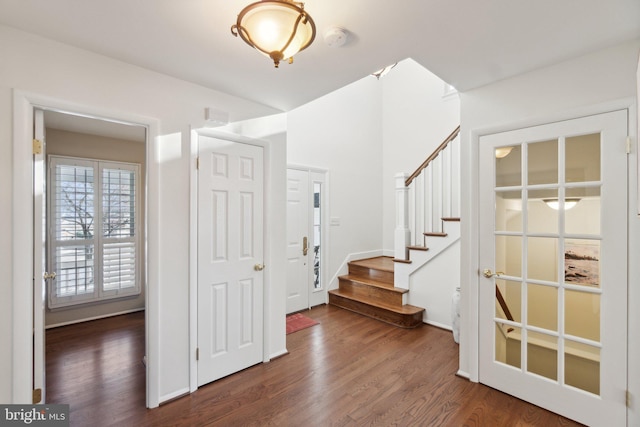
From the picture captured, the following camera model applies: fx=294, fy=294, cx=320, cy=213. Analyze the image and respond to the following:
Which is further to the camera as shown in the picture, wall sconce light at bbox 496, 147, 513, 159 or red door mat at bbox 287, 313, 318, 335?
red door mat at bbox 287, 313, 318, 335

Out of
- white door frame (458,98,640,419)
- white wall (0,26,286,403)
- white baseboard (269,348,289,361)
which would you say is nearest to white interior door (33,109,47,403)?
white wall (0,26,286,403)

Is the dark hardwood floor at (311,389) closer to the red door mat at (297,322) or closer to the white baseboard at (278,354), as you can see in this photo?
the white baseboard at (278,354)

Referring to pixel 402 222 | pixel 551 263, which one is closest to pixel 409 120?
pixel 402 222

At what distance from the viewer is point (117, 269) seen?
4121mm

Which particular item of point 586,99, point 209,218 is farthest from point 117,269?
point 586,99

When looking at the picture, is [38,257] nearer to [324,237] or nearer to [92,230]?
[92,230]

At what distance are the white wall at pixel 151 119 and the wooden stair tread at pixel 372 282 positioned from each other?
2.61m

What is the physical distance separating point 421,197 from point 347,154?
1.51m

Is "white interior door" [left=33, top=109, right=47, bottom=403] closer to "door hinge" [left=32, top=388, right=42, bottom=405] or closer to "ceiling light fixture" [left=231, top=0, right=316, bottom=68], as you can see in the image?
"door hinge" [left=32, top=388, right=42, bottom=405]

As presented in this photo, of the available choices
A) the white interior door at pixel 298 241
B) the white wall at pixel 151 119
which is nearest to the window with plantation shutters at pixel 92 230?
the white interior door at pixel 298 241

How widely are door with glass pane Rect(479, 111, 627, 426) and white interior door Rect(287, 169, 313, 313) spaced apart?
2.44 metres

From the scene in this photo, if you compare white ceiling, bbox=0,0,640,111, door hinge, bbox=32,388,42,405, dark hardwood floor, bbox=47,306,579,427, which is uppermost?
white ceiling, bbox=0,0,640,111

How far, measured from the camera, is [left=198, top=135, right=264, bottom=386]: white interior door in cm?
245

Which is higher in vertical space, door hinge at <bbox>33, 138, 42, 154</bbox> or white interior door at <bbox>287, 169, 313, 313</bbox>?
door hinge at <bbox>33, 138, 42, 154</bbox>
